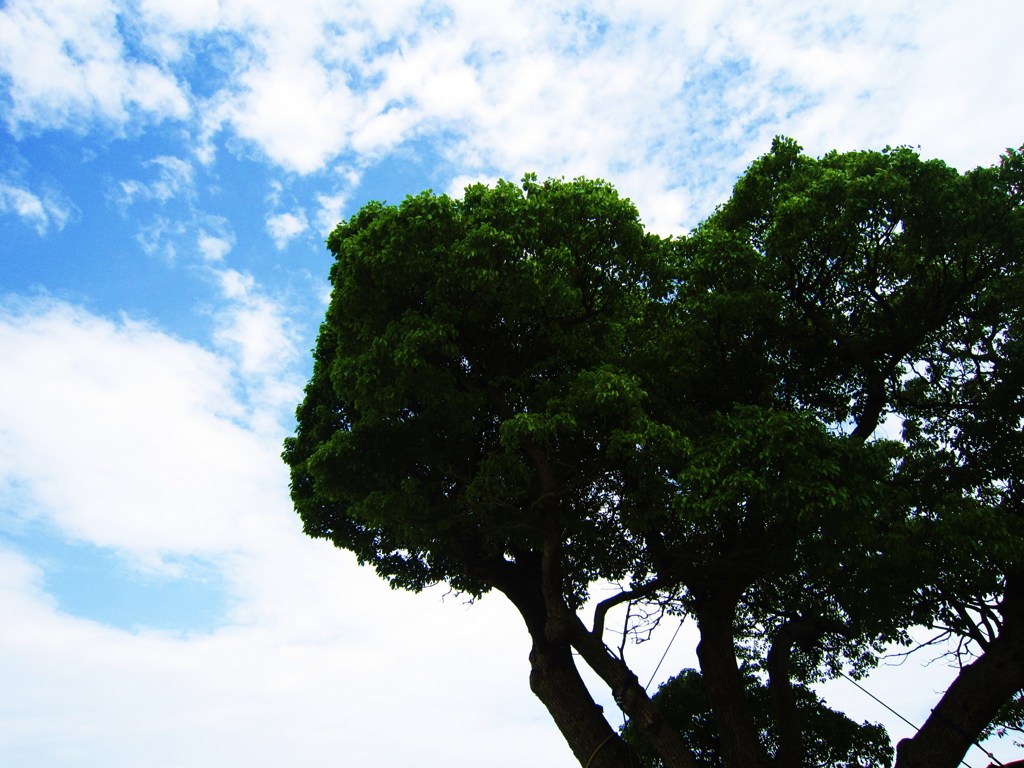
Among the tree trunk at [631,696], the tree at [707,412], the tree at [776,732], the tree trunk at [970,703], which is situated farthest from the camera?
the tree at [776,732]

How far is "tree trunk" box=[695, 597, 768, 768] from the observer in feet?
35.3

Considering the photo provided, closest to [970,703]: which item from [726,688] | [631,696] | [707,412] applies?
[726,688]

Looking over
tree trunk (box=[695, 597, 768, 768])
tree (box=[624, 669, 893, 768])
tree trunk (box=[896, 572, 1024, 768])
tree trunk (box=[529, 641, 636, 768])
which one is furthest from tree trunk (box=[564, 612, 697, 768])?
tree trunk (box=[896, 572, 1024, 768])

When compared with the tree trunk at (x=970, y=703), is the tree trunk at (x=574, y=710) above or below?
above

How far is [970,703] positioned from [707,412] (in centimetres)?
510

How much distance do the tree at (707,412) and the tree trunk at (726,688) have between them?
0.03 m

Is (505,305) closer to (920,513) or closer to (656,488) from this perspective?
(656,488)

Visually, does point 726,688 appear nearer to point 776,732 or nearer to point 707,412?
point 776,732

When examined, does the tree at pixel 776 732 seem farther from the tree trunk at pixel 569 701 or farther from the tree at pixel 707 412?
the tree trunk at pixel 569 701

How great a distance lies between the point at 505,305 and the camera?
9898 mm

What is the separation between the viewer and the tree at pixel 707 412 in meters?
9.40

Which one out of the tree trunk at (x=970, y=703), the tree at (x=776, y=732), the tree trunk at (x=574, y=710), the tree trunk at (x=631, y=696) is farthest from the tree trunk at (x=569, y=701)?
the tree trunk at (x=970, y=703)

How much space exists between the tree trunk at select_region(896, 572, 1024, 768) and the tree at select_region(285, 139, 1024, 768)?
3cm

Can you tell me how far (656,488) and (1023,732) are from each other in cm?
880
